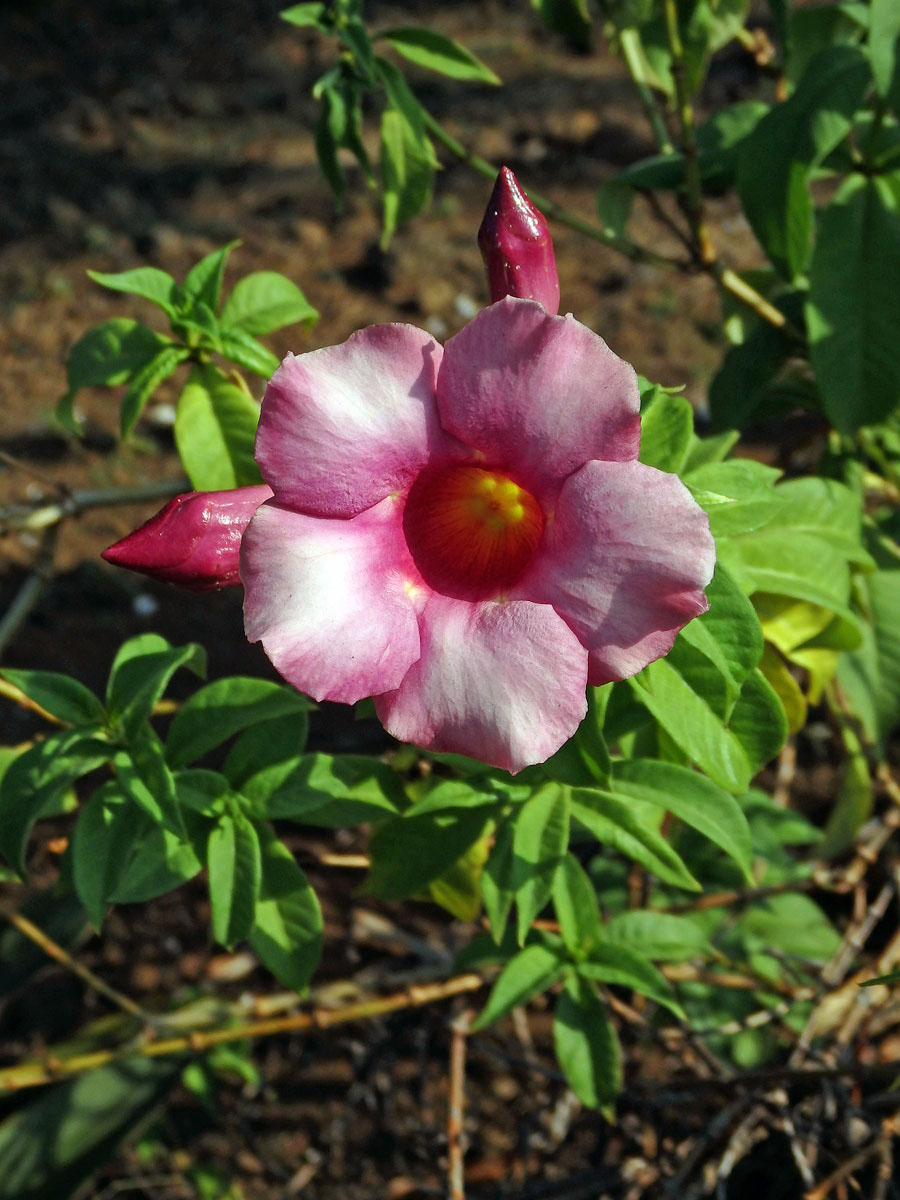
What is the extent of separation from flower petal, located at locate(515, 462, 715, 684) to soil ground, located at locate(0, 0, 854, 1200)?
3.71 feet

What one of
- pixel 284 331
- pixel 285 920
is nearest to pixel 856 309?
pixel 285 920

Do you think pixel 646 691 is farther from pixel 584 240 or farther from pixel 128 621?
pixel 584 240

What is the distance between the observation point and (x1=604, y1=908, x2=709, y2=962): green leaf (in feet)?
5.50

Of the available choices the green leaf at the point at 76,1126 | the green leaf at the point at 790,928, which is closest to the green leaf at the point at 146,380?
the green leaf at the point at 76,1126

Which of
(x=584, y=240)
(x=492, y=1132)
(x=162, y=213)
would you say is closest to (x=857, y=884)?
(x=492, y=1132)

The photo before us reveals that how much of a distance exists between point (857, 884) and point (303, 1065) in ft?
4.23

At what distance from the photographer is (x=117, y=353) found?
1.61 m

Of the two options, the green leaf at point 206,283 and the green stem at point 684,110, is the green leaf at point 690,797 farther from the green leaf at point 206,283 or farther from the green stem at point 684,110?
the green stem at point 684,110

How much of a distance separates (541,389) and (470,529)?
282mm

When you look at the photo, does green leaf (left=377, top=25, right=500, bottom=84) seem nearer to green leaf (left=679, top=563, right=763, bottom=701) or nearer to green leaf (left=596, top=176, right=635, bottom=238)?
green leaf (left=596, top=176, right=635, bottom=238)

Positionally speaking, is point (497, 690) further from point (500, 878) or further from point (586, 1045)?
point (586, 1045)

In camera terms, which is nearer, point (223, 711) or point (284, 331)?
point (223, 711)

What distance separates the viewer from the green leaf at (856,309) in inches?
72.3

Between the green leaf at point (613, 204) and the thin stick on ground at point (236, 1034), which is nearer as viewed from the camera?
the thin stick on ground at point (236, 1034)
